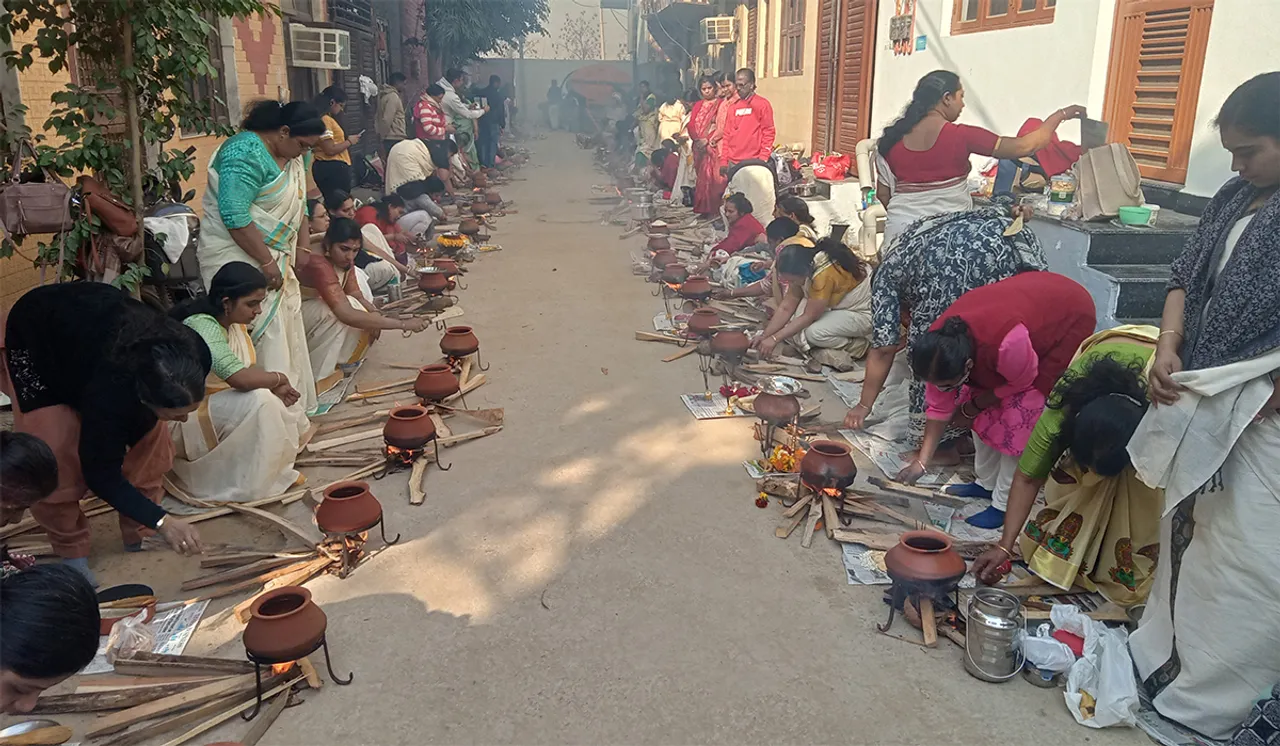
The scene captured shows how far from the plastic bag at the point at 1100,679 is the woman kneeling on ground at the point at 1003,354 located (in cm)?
77

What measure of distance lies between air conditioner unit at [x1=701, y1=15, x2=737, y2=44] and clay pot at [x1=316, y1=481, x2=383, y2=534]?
16.0 meters

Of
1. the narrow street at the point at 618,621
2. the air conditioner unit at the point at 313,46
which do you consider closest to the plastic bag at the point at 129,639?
the narrow street at the point at 618,621

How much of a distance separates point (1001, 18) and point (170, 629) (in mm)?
6682

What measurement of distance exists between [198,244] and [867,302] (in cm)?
371

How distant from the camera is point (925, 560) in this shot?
2.70m

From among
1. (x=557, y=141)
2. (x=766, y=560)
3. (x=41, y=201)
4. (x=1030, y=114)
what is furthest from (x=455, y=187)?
(x=557, y=141)

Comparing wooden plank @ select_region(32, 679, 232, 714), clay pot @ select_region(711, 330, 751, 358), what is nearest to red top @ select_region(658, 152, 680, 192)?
clay pot @ select_region(711, 330, 751, 358)

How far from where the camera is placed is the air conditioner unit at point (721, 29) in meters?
17.2

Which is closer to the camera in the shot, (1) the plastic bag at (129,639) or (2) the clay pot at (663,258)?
→ (1) the plastic bag at (129,639)

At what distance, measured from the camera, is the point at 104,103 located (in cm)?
406

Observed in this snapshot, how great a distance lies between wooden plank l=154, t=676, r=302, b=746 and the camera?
2326mm

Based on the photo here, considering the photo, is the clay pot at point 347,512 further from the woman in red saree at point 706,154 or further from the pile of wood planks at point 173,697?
the woman in red saree at point 706,154

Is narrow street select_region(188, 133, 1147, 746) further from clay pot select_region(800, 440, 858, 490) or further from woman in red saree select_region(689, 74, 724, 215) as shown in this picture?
woman in red saree select_region(689, 74, 724, 215)

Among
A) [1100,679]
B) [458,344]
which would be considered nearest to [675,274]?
[458,344]
